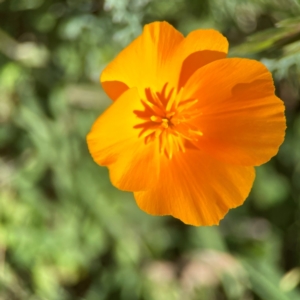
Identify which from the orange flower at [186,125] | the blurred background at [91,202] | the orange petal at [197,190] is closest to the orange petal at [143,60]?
the orange flower at [186,125]

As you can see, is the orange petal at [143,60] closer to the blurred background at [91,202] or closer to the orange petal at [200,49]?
the orange petal at [200,49]

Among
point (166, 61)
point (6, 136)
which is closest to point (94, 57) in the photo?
point (6, 136)

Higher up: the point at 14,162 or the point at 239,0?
the point at 239,0

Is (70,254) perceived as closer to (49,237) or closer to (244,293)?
(49,237)

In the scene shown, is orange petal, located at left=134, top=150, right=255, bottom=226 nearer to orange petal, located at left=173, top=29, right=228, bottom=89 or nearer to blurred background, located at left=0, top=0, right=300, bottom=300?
orange petal, located at left=173, top=29, right=228, bottom=89

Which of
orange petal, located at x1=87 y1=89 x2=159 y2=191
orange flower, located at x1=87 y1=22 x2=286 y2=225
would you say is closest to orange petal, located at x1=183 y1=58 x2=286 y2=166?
orange flower, located at x1=87 y1=22 x2=286 y2=225
